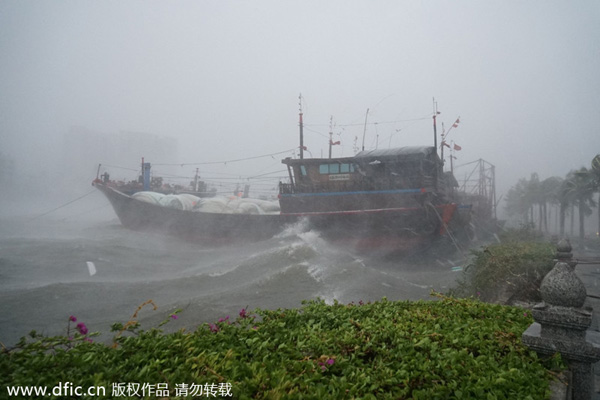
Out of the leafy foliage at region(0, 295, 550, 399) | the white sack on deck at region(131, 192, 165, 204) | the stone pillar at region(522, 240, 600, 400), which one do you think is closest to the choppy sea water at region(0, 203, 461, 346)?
the white sack on deck at region(131, 192, 165, 204)

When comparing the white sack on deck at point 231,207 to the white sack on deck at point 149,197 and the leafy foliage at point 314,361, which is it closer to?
the white sack on deck at point 149,197

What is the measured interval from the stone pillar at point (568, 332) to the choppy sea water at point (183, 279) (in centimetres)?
579

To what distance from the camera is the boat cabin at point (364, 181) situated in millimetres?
16125

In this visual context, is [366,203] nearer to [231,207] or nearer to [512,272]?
[231,207]

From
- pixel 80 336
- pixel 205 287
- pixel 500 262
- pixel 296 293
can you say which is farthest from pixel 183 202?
pixel 80 336

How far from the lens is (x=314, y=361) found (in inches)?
80.0

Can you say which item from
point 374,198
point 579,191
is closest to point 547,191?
point 579,191

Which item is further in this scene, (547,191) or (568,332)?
(547,191)

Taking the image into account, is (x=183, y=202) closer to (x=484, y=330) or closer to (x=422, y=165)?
(x=422, y=165)

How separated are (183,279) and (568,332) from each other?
Result: 10.6m

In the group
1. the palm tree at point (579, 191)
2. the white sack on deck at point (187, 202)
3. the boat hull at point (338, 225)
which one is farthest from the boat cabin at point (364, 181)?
the palm tree at point (579, 191)

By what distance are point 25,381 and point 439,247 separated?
17.9 m

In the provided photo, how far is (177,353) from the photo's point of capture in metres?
2.03

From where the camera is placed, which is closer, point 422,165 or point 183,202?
point 422,165
